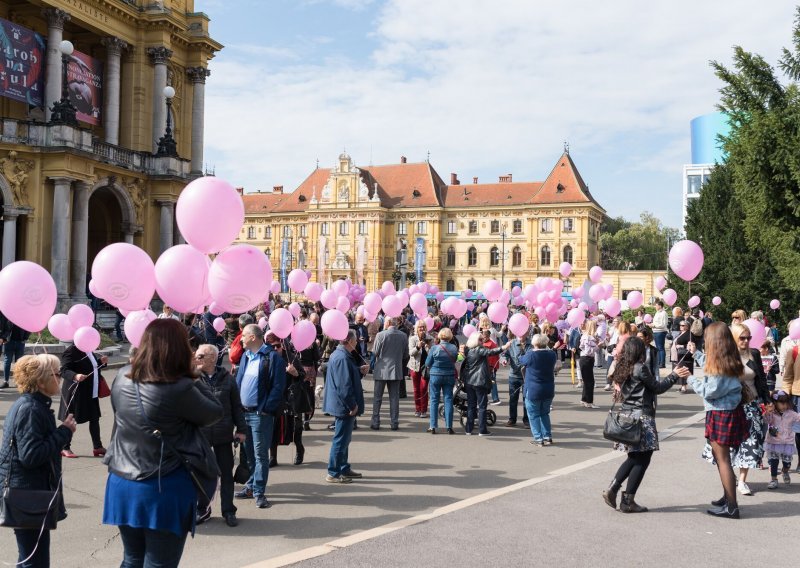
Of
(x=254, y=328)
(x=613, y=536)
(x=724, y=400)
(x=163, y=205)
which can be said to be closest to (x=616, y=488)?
(x=613, y=536)

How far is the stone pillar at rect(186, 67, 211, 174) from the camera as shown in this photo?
39.4 meters

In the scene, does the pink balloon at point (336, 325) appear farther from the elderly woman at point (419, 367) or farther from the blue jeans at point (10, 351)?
the blue jeans at point (10, 351)

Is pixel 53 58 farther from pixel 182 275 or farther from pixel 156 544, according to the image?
pixel 156 544

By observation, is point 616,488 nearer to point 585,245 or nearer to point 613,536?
point 613,536

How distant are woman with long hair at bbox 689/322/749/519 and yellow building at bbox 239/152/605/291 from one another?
80560mm

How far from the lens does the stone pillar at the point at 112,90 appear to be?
34188mm

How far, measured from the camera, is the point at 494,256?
Result: 92875mm

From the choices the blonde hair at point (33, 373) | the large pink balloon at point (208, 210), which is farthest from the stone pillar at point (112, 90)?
the blonde hair at point (33, 373)

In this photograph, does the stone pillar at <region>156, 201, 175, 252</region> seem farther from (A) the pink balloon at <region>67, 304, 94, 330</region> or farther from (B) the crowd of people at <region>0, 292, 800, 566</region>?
(A) the pink balloon at <region>67, 304, 94, 330</region>

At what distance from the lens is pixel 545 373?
11.3 m

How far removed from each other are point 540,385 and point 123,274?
20.6 feet

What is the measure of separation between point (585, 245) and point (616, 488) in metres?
81.9

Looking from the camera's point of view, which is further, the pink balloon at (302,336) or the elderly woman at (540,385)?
the elderly woman at (540,385)

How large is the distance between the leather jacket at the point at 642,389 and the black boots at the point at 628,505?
82cm
